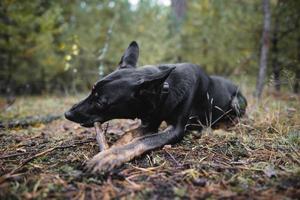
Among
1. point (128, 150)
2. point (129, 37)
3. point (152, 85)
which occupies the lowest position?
point (128, 150)

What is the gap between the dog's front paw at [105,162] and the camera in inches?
82.1

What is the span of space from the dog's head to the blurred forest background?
4.02 meters

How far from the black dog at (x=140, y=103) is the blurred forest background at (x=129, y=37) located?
3849mm

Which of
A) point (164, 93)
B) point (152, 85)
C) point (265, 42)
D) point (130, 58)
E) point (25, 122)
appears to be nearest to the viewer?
point (152, 85)

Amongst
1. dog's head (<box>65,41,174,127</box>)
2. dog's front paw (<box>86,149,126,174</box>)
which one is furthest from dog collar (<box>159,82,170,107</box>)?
dog's front paw (<box>86,149,126,174</box>)

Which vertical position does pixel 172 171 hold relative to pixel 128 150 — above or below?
below

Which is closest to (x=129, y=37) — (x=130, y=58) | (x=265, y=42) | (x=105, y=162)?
(x=265, y=42)

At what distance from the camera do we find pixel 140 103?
2.68m

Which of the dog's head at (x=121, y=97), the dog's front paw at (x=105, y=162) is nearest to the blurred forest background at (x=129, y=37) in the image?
the dog's head at (x=121, y=97)

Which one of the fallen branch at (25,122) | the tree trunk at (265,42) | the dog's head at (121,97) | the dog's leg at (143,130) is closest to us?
the dog's head at (121,97)

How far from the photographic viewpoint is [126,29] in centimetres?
995

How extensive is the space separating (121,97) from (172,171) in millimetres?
823

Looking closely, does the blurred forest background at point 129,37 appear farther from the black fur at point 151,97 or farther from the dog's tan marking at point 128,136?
the dog's tan marking at point 128,136

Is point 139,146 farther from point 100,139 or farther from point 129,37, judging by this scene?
point 129,37
